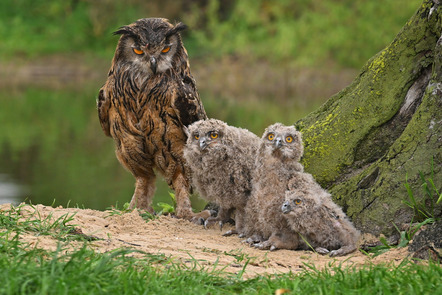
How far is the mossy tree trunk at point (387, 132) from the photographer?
482 centimetres

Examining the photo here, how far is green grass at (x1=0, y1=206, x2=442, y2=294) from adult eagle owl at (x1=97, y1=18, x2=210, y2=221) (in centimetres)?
178

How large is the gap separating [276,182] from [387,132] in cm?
96

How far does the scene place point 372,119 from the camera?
534 centimetres

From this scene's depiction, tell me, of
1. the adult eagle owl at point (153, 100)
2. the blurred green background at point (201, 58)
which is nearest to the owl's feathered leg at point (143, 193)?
the adult eagle owl at point (153, 100)

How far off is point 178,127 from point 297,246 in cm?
146

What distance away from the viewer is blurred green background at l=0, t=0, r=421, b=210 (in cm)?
1521

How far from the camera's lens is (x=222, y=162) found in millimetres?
5281

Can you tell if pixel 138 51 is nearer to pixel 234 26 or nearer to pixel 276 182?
pixel 276 182

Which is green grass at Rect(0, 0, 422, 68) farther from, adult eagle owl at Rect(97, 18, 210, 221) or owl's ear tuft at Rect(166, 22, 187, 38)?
adult eagle owl at Rect(97, 18, 210, 221)

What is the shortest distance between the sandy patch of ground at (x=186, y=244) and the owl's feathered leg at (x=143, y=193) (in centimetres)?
62

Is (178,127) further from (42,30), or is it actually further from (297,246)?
(42,30)

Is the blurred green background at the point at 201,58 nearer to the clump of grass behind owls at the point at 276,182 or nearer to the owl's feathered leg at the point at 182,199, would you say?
the owl's feathered leg at the point at 182,199

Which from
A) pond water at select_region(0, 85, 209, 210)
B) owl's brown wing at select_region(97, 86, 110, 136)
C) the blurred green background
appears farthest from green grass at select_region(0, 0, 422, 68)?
owl's brown wing at select_region(97, 86, 110, 136)

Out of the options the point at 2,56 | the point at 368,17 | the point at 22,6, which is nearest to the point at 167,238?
the point at 368,17
